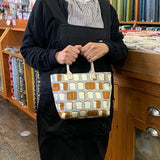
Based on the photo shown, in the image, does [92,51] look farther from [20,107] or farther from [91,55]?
[20,107]

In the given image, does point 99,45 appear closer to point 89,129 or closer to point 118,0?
point 89,129

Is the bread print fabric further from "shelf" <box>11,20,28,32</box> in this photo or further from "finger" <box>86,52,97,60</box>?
"shelf" <box>11,20,28,32</box>

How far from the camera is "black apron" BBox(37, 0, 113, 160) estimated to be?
0.97 metres

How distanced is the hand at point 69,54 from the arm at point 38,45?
0.04 m

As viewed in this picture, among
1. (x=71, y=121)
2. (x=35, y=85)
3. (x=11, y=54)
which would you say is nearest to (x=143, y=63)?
(x=71, y=121)

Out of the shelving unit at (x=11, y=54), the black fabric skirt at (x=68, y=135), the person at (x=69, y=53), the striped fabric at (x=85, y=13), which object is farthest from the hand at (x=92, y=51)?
the shelving unit at (x=11, y=54)

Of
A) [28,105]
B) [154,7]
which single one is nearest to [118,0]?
[154,7]

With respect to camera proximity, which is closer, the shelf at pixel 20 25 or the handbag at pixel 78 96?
the handbag at pixel 78 96

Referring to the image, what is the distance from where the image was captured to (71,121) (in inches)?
39.3

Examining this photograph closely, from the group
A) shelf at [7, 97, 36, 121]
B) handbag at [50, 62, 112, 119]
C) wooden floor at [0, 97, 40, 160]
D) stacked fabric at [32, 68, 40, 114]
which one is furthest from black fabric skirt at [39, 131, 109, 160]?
shelf at [7, 97, 36, 121]

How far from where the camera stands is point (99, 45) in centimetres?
97

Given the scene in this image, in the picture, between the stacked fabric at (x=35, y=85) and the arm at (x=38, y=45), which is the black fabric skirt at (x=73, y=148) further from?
the stacked fabric at (x=35, y=85)

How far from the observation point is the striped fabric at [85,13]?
989 mm

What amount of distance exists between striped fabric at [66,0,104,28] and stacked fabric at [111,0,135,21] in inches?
63.3
